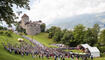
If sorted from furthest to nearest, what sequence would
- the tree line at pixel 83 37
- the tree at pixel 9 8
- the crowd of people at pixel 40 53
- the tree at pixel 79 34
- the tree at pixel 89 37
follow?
the tree at pixel 79 34
the tree line at pixel 83 37
the tree at pixel 89 37
the crowd of people at pixel 40 53
the tree at pixel 9 8

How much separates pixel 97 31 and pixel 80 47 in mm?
25743

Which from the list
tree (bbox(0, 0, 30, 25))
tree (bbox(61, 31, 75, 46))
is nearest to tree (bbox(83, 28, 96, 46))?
tree (bbox(61, 31, 75, 46))

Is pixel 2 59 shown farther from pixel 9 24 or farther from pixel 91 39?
pixel 91 39

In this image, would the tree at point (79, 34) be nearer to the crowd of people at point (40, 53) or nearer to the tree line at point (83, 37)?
the tree line at point (83, 37)

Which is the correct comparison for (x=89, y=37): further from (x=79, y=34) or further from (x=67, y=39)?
(x=67, y=39)

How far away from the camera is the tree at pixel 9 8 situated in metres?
20.7

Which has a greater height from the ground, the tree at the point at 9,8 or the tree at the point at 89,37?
the tree at the point at 9,8

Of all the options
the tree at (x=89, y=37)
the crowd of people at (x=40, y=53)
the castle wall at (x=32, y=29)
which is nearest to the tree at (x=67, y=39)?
the tree at (x=89, y=37)

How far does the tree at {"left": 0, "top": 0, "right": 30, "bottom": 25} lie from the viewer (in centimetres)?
2069

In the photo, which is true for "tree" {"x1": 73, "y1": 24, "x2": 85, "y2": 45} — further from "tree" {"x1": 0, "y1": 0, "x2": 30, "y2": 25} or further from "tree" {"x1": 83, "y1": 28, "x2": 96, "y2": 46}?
"tree" {"x1": 0, "y1": 0, "x2": 30, "y2": 25}

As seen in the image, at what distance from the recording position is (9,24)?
A: 22312 mm

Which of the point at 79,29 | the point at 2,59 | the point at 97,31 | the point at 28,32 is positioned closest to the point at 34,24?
the point at 28,32

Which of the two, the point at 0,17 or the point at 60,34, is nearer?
the point at 0,17

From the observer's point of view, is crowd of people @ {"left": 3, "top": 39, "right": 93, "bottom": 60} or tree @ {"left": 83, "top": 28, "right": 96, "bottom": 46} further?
tree @ {"left": 83, "top": 28, "right": 96, "bottom": 46}
